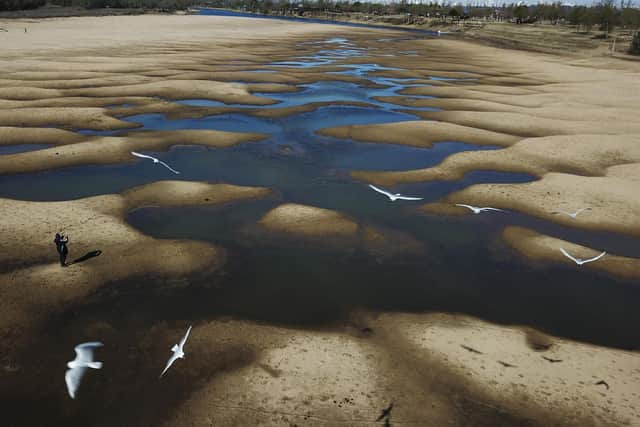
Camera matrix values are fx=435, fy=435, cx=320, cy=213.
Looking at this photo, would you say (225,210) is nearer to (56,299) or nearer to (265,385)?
(56,299)

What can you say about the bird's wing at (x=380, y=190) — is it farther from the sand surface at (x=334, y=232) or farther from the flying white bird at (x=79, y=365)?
the flying white bird at (x=79, y=365)

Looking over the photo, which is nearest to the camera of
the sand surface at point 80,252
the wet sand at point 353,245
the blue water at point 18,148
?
the wet sand at point 353,245

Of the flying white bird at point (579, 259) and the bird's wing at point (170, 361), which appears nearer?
the bird's wing at point (170, 361)

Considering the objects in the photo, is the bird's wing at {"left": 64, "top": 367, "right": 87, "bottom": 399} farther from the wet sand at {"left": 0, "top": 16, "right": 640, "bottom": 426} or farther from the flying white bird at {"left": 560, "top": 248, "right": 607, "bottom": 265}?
the flying white bird at {"left": 560, "top": 248, "right": 607, "bottom": 265}

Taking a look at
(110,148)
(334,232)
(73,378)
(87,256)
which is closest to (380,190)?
(334,232)

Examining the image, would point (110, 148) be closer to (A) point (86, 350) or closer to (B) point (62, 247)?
(B) point (62, 247)

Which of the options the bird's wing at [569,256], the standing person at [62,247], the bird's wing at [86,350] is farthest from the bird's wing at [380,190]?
the bird's wing at [86,350]


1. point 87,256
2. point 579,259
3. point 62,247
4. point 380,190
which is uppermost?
point 380,190

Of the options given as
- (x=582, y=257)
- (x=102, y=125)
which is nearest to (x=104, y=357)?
(x=582, y=257)
